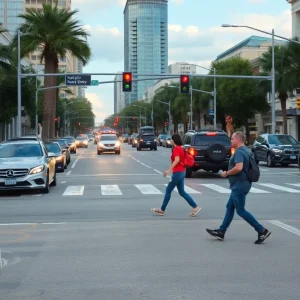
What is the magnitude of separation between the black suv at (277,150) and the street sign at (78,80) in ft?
47.0

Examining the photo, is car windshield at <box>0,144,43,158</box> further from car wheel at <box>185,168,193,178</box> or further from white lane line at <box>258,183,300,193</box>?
white lane line at <box>258,183,300,193</box>

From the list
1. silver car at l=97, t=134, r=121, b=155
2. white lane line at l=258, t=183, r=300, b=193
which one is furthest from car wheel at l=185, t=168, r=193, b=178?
silver car at l=97, t=134, r=121, b=155

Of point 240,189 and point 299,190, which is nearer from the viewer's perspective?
point 240,189

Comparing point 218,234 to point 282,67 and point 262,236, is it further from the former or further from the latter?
point 282,67

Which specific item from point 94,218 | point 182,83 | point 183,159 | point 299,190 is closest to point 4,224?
point 94,218

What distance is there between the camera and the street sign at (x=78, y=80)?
4575 centimetres

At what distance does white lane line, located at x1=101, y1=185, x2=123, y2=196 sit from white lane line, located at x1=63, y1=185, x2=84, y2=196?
70 cm

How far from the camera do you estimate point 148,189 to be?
2141 cm

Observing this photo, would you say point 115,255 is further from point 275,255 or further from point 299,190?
point 299,190

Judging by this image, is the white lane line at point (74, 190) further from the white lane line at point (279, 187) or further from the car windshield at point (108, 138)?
the car windshield at point (108, 138)

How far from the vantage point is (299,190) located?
20938 millimetres

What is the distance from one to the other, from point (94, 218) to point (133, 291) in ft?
22.0

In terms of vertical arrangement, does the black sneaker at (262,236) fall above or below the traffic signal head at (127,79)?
below

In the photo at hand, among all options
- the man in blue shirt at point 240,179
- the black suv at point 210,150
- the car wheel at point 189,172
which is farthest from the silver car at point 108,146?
the man in blue shirt at point 240,179
